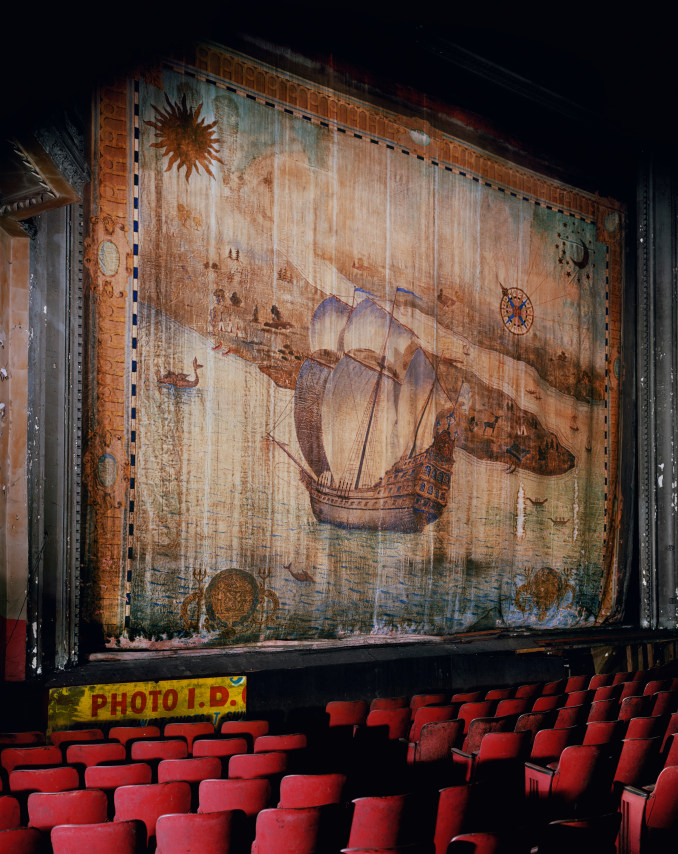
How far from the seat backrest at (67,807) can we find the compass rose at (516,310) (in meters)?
7.31

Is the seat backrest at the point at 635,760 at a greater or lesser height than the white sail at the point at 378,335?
lesser

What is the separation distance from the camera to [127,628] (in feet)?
20.2

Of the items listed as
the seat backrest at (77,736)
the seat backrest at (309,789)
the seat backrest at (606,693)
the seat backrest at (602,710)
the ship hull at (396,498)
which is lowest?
the seat backrest at (606,693)

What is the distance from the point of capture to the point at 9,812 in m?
2.78

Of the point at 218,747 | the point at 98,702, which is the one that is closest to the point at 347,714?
the point at 218,747

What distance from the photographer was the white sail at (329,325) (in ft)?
24.2

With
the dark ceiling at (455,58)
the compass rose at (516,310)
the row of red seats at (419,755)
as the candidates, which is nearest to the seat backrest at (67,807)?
the row of red seats at (419,755)

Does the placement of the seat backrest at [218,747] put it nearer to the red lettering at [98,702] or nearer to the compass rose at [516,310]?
the red lettering at [98,702]

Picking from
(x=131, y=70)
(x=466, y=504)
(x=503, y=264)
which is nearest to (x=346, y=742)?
(x=466, y=504)

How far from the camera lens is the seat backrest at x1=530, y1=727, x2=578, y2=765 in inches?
148

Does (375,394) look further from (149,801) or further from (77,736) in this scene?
(149,801)

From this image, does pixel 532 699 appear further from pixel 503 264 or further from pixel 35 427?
pixel 503 264

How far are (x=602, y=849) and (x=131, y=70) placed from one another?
6.52 metres

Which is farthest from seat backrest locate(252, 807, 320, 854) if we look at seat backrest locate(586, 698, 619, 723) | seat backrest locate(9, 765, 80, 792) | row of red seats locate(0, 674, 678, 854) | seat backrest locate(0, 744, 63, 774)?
seat backrest locate(586, 698, 619, 723)
